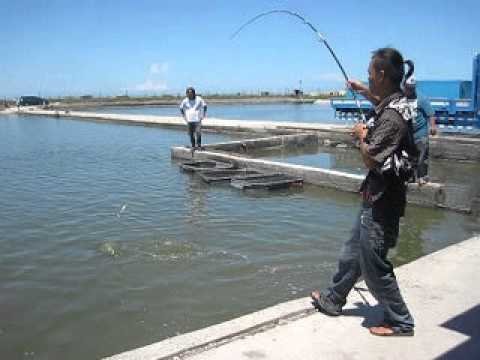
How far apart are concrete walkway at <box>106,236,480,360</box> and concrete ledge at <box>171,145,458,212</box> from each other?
15.5 feet

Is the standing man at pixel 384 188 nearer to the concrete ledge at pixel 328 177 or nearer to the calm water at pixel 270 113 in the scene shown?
the concrete ledge at pixel 328 177

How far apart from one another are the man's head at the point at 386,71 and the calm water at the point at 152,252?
255 cm

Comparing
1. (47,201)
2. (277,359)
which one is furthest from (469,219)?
(47,201)

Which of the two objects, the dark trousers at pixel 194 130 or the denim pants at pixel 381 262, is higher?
the dark trousers at pixel 194 130

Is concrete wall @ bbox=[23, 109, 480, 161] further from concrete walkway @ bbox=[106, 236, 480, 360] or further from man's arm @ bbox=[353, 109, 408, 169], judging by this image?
man's arm @ bbox=[353, 109, 408, 169]

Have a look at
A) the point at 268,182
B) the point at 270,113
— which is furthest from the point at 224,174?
the point at 270,113

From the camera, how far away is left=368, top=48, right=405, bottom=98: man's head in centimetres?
347

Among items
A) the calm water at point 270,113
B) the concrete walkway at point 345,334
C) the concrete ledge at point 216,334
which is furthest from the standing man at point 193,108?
the calm water at point 270,113

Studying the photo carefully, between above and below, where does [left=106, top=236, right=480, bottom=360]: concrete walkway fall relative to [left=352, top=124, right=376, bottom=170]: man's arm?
below

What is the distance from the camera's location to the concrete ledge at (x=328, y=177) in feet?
29.8

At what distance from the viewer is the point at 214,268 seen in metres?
6.21

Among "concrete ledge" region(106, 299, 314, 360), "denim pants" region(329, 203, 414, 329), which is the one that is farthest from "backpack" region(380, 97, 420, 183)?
"concrete ledge" region(106, 299, 314, 360)

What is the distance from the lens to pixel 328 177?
36.2ft

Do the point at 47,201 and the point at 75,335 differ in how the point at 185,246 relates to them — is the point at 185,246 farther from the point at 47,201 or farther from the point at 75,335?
the point at 47,201
